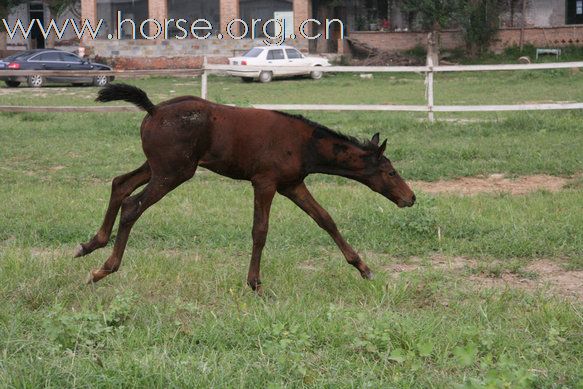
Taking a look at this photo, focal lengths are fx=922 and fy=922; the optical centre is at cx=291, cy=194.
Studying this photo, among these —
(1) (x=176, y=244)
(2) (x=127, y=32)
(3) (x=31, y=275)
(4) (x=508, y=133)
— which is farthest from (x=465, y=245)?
(2) (x=127, y=32)

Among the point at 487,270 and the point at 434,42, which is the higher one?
the point at 434,42

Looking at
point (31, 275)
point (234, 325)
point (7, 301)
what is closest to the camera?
point (234, 325)

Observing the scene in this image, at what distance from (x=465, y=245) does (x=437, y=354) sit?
325cm

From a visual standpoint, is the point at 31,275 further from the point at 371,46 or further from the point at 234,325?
the point at 371,46

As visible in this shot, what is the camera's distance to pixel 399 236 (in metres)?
8.59

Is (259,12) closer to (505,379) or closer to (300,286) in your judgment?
(300,286)

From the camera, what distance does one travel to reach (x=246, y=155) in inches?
266

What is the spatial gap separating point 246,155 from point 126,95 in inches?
38.9

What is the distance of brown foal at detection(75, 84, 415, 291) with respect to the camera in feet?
21.9

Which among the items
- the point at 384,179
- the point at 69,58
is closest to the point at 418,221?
the point at 384,179

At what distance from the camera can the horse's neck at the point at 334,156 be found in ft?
22.6

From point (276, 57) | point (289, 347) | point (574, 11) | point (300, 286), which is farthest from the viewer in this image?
point (574, 11)

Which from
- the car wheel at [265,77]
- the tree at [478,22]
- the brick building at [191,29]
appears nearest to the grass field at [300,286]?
the car wheel at [265,77]

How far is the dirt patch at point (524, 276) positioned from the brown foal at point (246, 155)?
3.07ft
